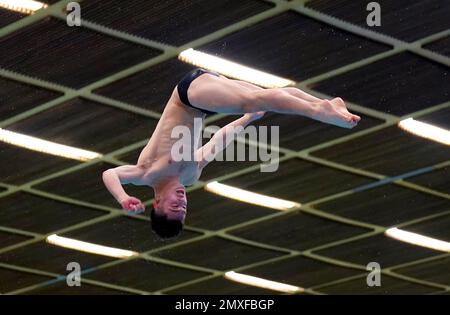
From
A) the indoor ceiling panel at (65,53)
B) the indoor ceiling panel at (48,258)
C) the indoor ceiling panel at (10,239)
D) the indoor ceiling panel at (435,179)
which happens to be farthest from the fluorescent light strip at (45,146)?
the indoor ceiling panel at (435,179)

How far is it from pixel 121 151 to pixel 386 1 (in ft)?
26.3

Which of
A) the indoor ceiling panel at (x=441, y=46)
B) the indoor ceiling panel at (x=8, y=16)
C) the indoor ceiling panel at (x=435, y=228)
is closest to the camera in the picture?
the indoor ceiling panel at (x=8, y=16)

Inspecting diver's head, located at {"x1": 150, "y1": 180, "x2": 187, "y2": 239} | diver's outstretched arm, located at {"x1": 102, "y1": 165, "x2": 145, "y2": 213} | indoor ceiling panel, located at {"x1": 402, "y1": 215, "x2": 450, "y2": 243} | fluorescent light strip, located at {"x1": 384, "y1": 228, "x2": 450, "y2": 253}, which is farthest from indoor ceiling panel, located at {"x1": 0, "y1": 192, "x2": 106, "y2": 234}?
diver's head, located at {"x1": 150, "y1": 180, "x2": 187, "y2": 239}

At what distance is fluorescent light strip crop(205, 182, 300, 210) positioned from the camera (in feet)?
98.3

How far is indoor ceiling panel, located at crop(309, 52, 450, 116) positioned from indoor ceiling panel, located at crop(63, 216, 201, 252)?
8.84 meters

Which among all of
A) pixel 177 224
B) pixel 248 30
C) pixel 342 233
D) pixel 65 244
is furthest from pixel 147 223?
pixel 177 224

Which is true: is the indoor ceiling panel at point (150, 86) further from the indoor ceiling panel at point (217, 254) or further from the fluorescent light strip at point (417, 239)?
the fluorescent light strip at point (417, 239)

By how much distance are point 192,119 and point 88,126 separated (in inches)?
343

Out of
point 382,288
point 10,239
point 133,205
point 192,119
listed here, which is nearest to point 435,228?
point 382,288

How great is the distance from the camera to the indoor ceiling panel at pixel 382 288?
3753 centimetres

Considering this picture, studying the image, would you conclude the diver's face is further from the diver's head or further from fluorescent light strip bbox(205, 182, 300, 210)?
fluorescent light strip bbox(205, 182, 300, 210)

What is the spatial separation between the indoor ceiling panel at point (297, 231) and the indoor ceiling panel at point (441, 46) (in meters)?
9.33

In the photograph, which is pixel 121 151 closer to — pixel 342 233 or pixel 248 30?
pixel 248 30

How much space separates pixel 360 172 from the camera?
95.2 ft
